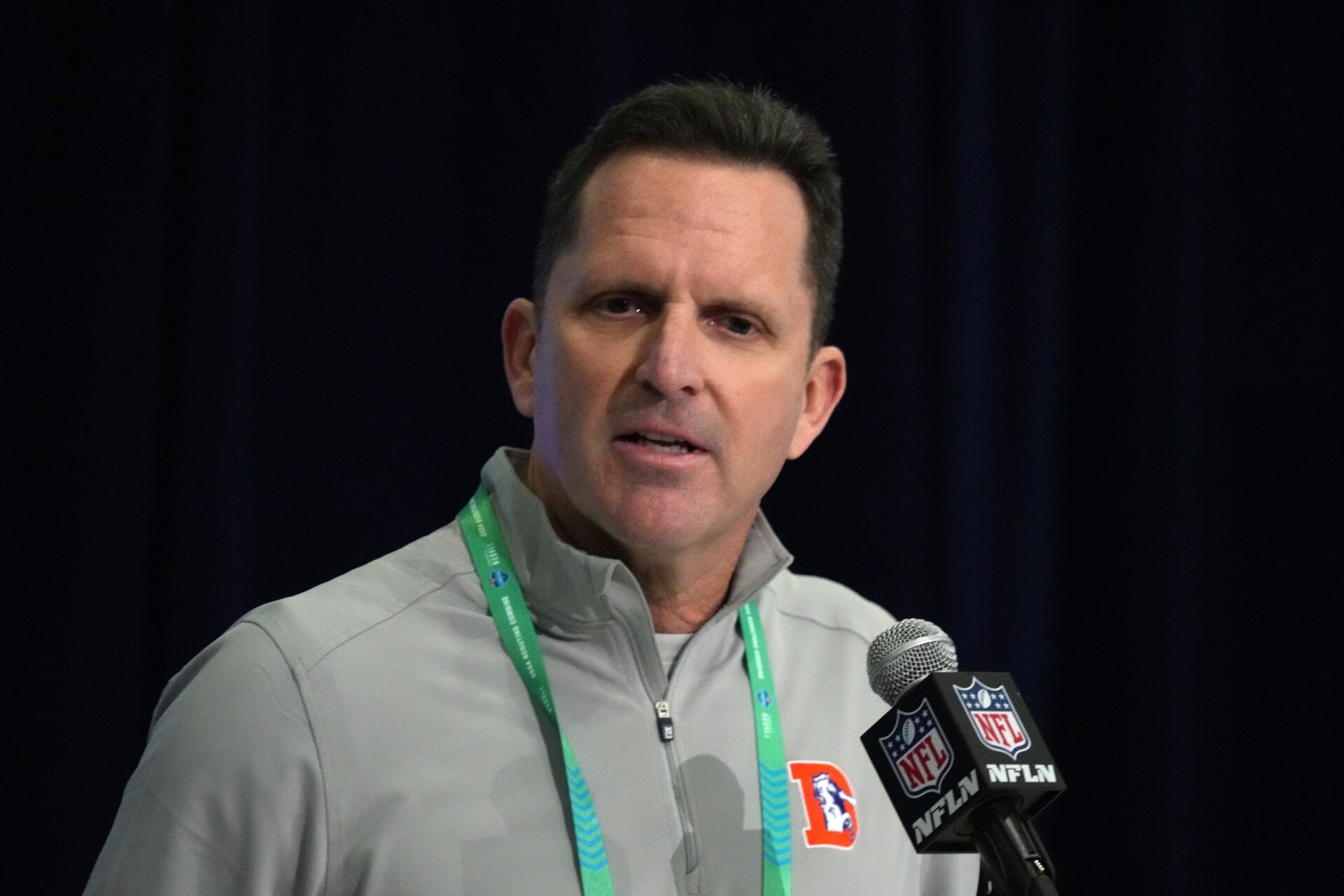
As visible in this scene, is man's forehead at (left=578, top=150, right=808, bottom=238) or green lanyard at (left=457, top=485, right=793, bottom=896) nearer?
green lanyard at (left=457, top=485, right=793, bottom=896)

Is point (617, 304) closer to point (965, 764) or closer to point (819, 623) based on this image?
point (819, 623)

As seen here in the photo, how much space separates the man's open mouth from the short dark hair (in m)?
0.28

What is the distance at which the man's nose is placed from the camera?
1.54 metres

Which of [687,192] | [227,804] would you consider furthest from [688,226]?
[227,804]

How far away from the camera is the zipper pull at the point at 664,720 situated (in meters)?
1.57

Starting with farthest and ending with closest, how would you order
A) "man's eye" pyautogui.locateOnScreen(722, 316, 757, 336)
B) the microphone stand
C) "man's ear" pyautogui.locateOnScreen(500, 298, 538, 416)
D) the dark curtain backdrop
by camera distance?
the dark curtain backdrop < "man's ear" pyautogui.locateOnScreen(500, 298, 538, 416) < "man's eye" pyautogui.locateOnScreen(722, 316, 757, 336) < the microphone stand

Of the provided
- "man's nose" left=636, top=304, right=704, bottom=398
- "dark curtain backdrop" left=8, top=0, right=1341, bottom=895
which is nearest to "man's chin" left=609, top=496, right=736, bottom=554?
"man's nose" left=636, top=304, right=704, bottom=398

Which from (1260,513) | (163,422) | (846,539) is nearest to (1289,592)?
(1260,513)

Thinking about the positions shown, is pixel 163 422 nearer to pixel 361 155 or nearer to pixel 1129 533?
pixel 361 155

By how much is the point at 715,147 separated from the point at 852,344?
3.56ft

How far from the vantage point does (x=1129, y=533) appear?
109 inches

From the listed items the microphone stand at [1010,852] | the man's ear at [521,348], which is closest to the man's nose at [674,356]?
the man's ear at [521,348]

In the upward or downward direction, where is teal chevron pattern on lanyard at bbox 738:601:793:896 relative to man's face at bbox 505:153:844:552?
downward

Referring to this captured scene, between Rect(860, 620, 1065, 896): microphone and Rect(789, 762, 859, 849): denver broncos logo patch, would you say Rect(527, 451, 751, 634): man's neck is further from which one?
Rect(860, 620, 1065, 896): microphone
